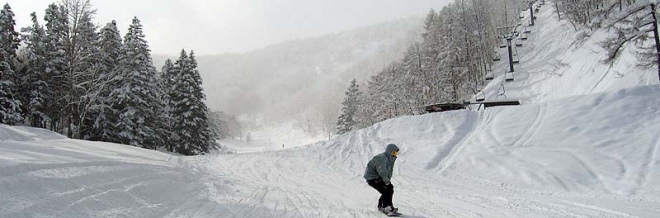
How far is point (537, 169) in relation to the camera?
12711mm

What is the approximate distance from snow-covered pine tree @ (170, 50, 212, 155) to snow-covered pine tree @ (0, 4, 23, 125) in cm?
1163

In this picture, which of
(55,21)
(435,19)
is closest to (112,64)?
(55,21)

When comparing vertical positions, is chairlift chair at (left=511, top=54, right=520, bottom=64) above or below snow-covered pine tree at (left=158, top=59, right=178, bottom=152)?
above

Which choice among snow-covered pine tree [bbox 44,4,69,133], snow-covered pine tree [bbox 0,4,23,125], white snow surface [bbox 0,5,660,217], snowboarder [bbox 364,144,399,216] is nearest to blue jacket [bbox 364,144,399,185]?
snowboarder [bbox 364,144,399,216]

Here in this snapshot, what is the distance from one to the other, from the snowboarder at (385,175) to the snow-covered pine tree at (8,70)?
3319 centimetres

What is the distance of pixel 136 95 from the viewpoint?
32250mm

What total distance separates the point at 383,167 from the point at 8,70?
36357 millimetres

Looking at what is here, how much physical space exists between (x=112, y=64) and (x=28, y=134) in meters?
14.5

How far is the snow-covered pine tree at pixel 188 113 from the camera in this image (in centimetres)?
3631

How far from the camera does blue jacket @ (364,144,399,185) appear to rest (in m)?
7.98

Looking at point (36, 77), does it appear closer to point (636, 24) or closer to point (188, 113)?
point (188, 113)

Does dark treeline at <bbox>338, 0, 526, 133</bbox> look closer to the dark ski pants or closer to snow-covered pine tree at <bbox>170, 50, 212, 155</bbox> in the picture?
snow-covered pine tree at <bbox>170, 50, 212, 155</bbox>

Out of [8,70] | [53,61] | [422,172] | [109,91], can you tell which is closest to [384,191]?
[422,172]

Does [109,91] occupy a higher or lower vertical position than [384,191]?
higher
